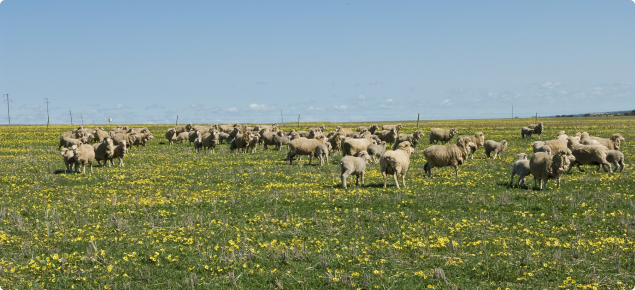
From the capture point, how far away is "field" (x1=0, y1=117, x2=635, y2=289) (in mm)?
9164

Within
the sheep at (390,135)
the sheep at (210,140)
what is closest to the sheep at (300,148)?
the sheep at (210,140)

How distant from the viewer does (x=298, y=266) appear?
32.2 ft

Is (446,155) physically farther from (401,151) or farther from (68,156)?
(68,156)

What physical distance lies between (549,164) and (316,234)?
34.1 ft

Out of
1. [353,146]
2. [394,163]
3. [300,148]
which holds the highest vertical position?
[353,146]

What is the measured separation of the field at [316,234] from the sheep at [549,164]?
2.61 feet

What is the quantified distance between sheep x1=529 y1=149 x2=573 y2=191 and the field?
2.61 ft

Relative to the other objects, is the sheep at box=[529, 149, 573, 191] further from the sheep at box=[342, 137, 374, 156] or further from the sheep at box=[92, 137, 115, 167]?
the sheep at box=[92, 137, 115, 167]

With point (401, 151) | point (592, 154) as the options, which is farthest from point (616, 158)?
point (401, 151)

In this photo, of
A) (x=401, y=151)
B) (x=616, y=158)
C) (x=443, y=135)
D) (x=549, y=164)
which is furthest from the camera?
(x=443, y=135)

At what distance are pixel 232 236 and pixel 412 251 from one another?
472cm

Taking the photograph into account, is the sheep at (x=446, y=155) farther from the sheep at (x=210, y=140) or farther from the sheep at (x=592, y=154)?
the sheep at (x=210, y=140)

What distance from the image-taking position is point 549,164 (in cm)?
1742

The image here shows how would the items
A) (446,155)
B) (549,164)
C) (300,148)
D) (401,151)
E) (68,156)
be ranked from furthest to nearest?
(300,148) < (68,156) < (446,155) < (401,151) < (549,164)
